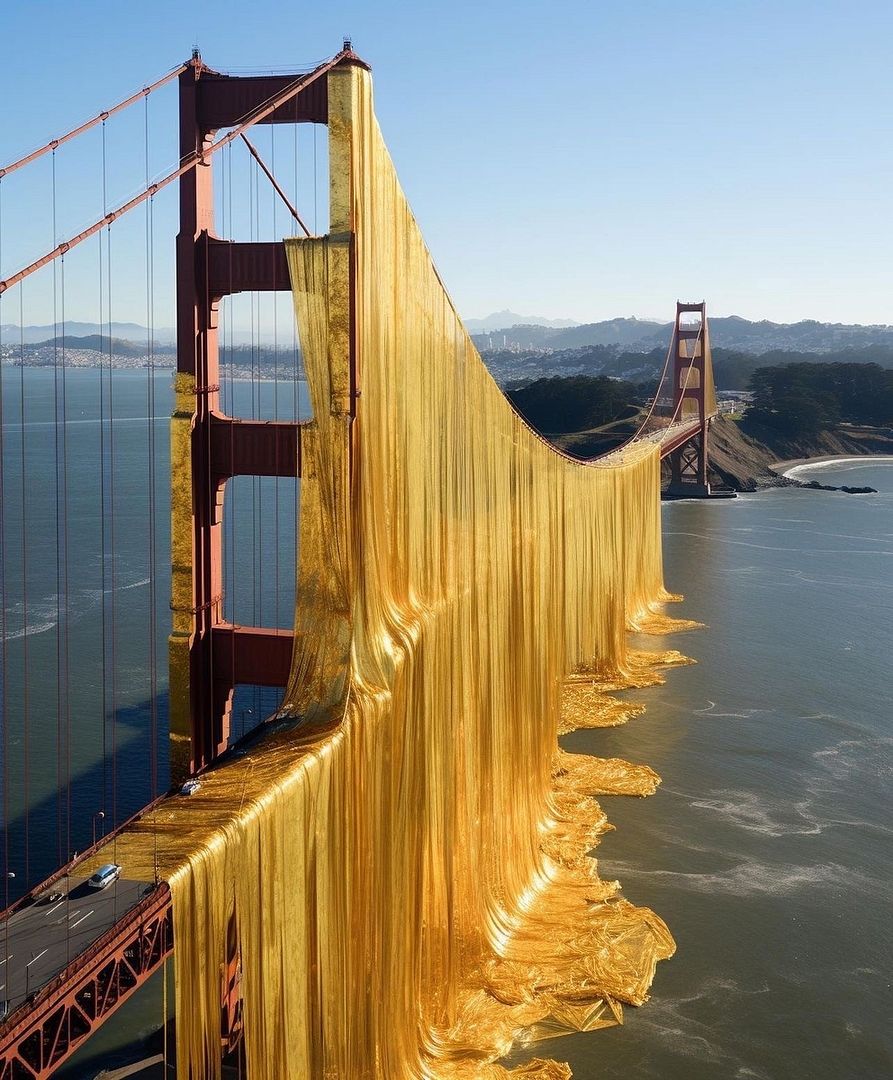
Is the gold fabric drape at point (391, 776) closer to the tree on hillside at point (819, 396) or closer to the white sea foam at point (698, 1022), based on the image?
the white sea foam at point (698, 1022)

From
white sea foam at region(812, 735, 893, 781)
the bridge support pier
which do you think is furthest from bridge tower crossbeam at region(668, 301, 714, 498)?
white sea foam at region(812, 735, 893, 781)

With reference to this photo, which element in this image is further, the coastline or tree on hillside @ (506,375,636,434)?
the coastline

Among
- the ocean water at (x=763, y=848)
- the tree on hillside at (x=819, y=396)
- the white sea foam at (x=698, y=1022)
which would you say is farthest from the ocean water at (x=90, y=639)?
the tree on hillside at (x=819, y=396)

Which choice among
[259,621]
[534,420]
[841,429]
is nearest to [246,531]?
[259,621]

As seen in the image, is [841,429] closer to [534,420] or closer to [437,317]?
[534,420]

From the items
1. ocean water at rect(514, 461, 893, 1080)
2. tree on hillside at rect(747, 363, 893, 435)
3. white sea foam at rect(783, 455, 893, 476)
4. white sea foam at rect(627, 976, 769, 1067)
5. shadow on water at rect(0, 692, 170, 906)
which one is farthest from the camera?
tree on hillside at rect(747, 363, 893, 435)

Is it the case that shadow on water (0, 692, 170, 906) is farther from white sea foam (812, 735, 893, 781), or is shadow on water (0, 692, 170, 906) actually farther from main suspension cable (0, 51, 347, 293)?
white sea foam (812, 735, 893, 781)
